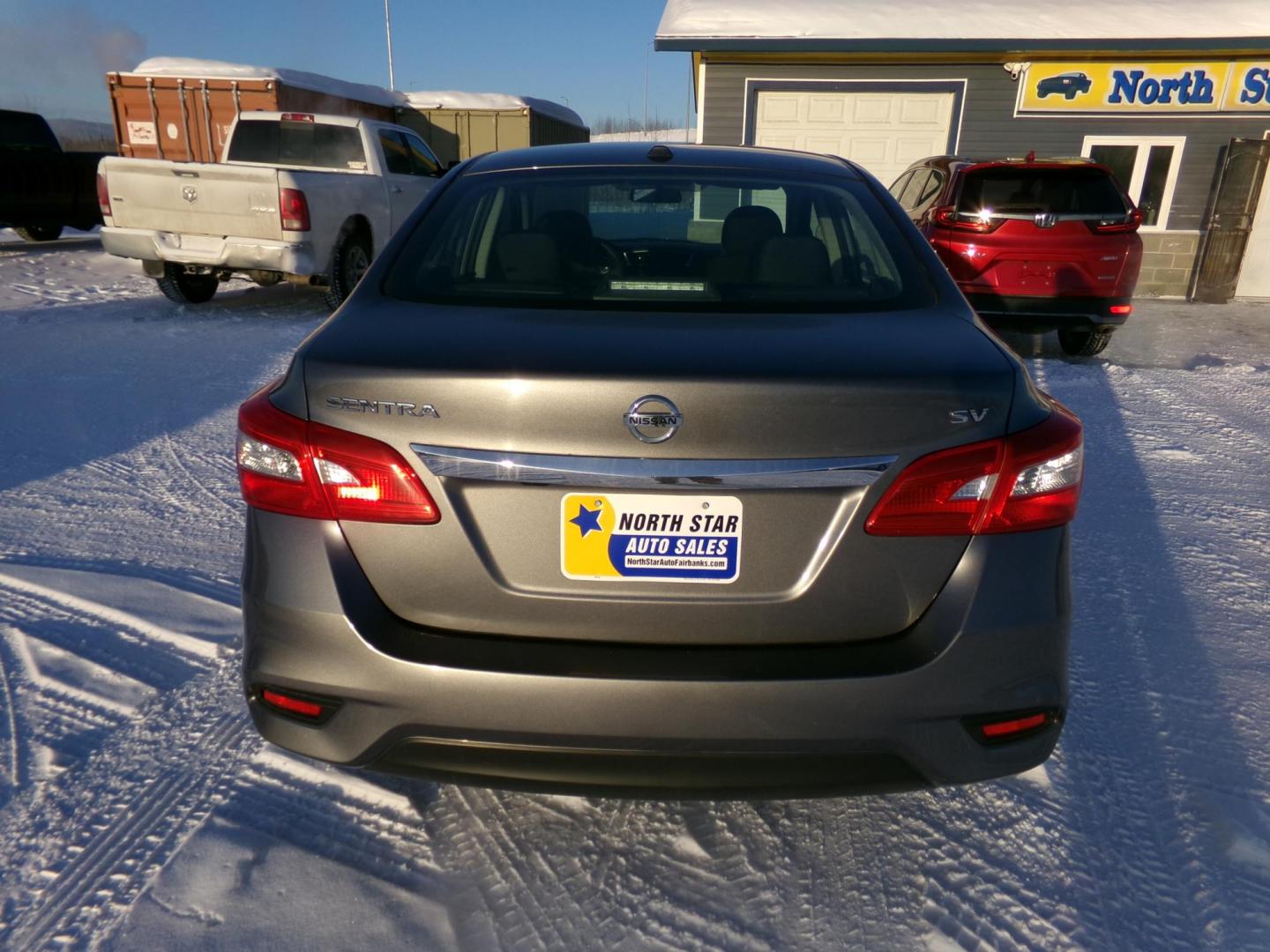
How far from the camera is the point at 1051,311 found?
6785 mm

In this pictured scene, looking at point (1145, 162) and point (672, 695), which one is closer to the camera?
point (672, 695)

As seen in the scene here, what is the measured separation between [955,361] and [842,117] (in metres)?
10.5

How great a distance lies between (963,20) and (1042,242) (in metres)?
5.24

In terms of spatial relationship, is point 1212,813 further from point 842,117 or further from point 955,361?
point 842,117

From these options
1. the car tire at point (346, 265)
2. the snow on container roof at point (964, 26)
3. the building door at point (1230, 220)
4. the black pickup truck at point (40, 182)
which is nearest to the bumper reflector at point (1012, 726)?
the car tire at point (346, 265)

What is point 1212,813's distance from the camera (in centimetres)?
208

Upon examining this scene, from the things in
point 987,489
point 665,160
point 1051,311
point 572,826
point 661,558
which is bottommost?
point 572,826

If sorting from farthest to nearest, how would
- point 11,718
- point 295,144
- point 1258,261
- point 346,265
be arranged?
point 1258,261 < point 295,144 < point 346,265 < point 11,718

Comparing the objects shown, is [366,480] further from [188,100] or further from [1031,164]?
[188,100]

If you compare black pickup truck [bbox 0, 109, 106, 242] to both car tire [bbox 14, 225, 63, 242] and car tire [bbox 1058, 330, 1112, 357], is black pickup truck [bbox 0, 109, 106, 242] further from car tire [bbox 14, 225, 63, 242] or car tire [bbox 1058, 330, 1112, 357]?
car tire [bbox 1058, 330, 1112, 357]

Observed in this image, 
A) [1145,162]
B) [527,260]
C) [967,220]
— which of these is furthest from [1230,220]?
[527,260]

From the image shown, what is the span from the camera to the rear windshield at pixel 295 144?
9375 millimetres

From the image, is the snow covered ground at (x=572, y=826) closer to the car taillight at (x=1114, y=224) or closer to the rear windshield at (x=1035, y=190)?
the car taillight at (x=1114, y=224)

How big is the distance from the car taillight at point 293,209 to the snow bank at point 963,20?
4.85 meters
